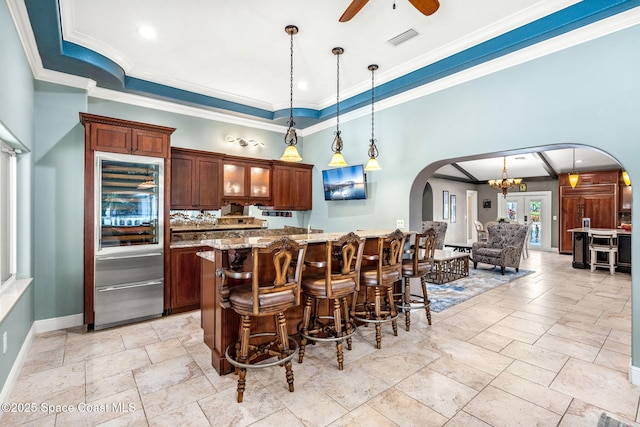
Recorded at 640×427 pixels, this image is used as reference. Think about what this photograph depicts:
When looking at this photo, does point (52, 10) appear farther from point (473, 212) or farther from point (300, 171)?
point (473, 212)

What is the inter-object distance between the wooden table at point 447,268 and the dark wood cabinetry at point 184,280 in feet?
13.4

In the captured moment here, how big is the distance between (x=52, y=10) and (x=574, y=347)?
5792mm

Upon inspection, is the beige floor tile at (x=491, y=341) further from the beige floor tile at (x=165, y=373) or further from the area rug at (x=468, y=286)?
the beige floor tile at (x=165, y=373)

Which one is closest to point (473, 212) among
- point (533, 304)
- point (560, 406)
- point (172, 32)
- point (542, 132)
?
point (533, 304)

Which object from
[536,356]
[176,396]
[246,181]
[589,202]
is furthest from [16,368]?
[589,202]

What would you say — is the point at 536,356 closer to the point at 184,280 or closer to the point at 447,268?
the point at 447,268

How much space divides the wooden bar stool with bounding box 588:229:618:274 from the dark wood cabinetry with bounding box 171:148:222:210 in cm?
817

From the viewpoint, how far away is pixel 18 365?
8.77ft

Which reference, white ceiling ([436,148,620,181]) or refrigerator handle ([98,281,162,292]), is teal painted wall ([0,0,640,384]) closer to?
refrigerator handle ([98,281,162,292])

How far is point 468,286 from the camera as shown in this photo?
5602mm

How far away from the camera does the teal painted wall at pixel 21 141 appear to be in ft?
7.49

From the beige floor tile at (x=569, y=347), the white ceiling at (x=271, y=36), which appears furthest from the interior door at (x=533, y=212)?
the white ceiling at (x=271, y=36)

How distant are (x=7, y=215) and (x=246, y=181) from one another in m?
3.04

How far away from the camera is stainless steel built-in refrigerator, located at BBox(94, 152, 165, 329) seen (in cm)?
361
